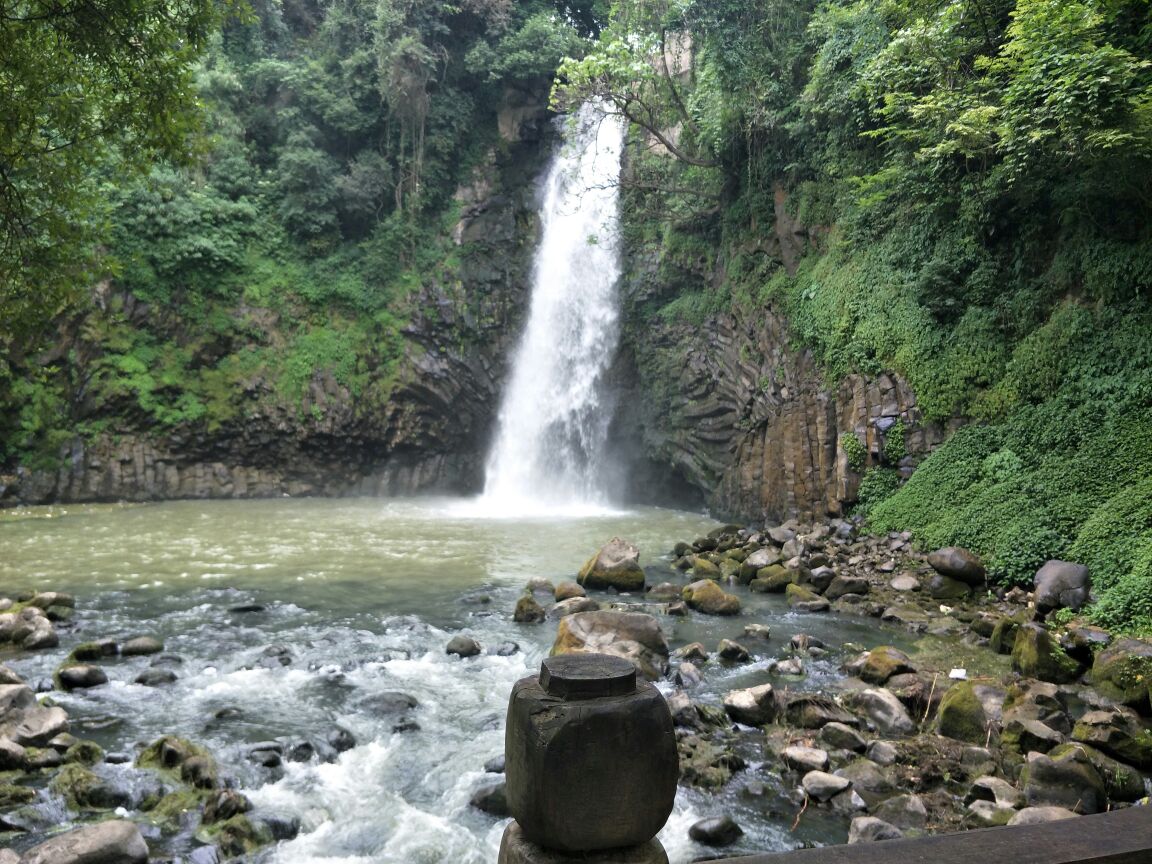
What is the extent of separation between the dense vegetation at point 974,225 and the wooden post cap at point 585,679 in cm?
801

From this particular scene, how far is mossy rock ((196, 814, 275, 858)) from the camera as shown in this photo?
197 inches

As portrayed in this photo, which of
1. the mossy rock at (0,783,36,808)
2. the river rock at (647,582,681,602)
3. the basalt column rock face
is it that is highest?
the basalt column rock face

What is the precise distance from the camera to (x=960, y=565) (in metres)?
10.7

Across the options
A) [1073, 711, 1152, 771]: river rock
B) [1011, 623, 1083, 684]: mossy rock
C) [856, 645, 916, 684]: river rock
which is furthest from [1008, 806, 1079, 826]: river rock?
[1011, 623, 1083, 684]: mossy rock

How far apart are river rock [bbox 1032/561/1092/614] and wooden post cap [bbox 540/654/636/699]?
336 inches

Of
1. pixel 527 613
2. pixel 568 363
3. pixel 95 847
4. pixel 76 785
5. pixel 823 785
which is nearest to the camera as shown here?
pixel 95 847

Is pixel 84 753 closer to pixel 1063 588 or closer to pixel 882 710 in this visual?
pixel 882 710

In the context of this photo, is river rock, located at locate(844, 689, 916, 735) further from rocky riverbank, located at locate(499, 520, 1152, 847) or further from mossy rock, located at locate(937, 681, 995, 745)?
mossy rock, located at locate(937, 681, 995, 745)

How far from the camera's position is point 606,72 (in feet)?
61.3

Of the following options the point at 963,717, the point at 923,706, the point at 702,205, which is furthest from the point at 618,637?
the point at 702,205

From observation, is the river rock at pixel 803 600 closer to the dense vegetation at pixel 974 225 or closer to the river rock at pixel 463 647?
the dense vegetation at pixel 974 225

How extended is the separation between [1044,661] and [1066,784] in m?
2.77

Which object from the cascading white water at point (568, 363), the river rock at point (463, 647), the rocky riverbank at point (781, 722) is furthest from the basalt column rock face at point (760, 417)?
the river rock at point (463, 647)

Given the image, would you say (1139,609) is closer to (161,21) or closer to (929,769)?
(929,769)
